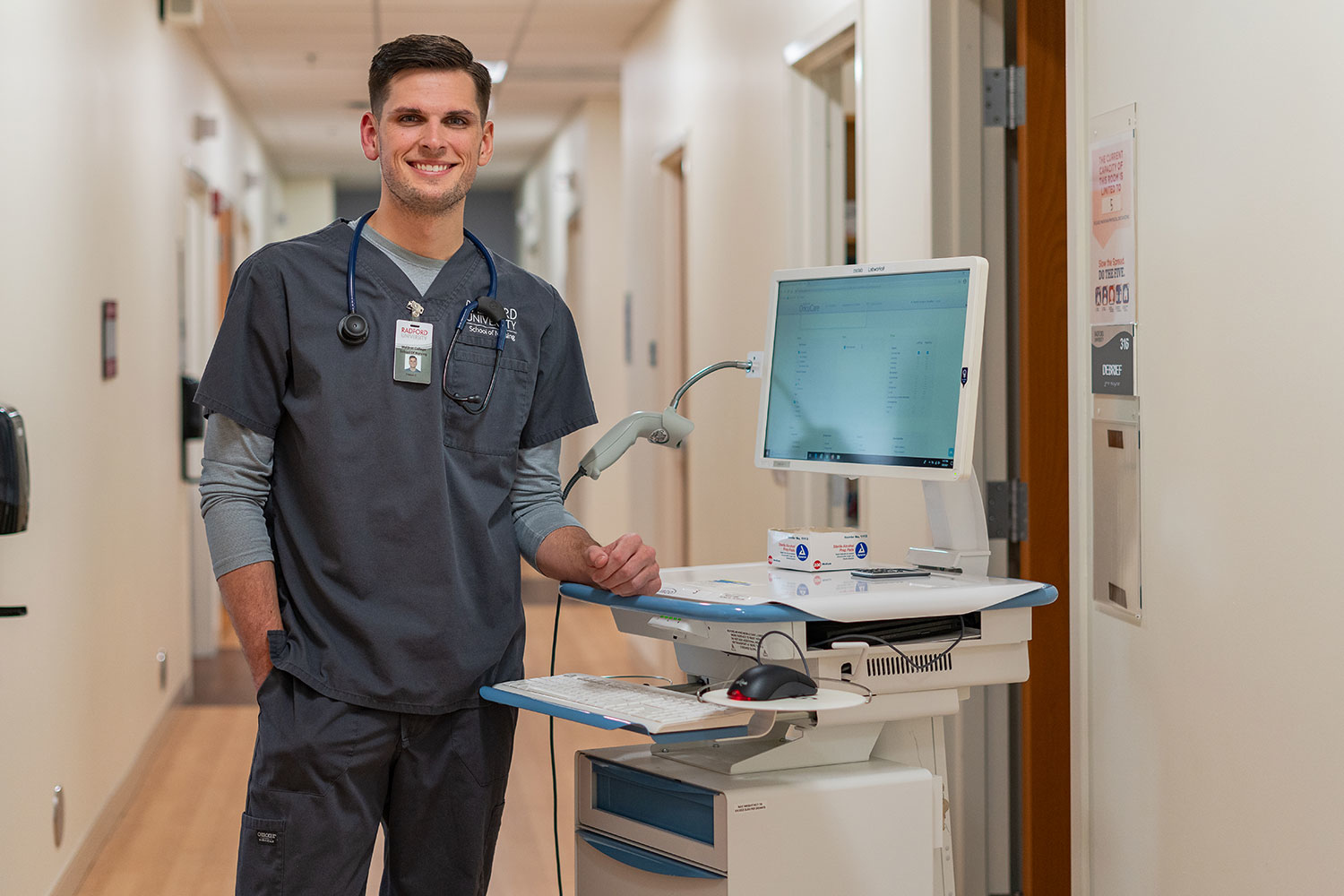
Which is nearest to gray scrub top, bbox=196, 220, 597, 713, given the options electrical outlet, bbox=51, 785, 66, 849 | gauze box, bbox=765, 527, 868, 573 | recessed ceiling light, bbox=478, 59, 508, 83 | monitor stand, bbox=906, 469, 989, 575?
gauze box, bbox=765, 527, 868, 573

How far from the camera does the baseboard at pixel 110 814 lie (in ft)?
10.6

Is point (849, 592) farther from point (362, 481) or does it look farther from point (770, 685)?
point (362, 481)

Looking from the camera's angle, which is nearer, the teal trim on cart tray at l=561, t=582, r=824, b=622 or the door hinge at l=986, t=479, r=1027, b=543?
the teal trim on cart tray at l=561, t=582, r=824, b=622

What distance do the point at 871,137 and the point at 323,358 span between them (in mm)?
1691

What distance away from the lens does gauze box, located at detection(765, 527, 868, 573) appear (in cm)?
206

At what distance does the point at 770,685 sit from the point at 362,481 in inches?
24.7

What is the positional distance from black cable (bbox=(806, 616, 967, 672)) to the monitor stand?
169mm

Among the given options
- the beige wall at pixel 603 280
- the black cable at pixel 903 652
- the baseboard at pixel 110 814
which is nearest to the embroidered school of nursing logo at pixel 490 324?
the black cable at pixel 903 652

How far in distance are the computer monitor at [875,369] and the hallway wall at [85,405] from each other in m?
1.70

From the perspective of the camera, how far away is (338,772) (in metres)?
1.76

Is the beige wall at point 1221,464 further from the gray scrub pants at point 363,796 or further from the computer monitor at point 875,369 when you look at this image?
the gray scrub pants at point 363,796

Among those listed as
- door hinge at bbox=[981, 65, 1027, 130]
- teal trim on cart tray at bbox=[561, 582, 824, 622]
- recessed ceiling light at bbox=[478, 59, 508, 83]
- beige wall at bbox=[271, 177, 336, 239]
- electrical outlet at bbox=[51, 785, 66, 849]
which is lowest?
electrical outlet at bbox=[51, 785, 66, 849]

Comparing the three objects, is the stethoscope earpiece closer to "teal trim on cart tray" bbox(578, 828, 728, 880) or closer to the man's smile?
the man's smile

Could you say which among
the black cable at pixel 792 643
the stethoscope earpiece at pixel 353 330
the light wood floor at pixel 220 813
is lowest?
the light wood floor at pixel 220 813
